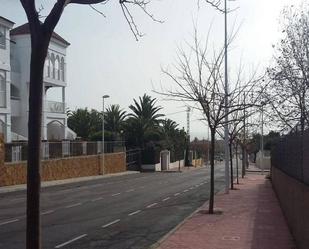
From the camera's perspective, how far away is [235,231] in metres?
14.0

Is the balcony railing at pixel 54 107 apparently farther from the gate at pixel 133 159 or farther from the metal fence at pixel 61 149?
the gate at pixel 133 159

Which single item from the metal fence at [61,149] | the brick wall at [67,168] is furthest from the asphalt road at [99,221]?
the metal fence at [61,149]

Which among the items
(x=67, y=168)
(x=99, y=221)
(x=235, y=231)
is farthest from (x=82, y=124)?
(x=235, y=231)

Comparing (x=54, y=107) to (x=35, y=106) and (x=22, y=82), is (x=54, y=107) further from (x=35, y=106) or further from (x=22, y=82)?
(x=35, y=106)

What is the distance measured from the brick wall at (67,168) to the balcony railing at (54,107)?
586 cm

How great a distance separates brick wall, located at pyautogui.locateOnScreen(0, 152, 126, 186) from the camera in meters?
37.8

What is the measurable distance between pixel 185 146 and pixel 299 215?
8790 cm

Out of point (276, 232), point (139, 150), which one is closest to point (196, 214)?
point (276, 232)

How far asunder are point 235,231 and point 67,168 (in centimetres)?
3560

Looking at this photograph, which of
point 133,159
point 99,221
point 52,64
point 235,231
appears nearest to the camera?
point 235,231

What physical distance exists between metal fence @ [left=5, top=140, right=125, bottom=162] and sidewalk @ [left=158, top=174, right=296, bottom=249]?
2164 cm

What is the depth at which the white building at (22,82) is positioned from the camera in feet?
150

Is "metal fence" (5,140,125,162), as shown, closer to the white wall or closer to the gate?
the white wall

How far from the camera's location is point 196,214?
59.9 feet
